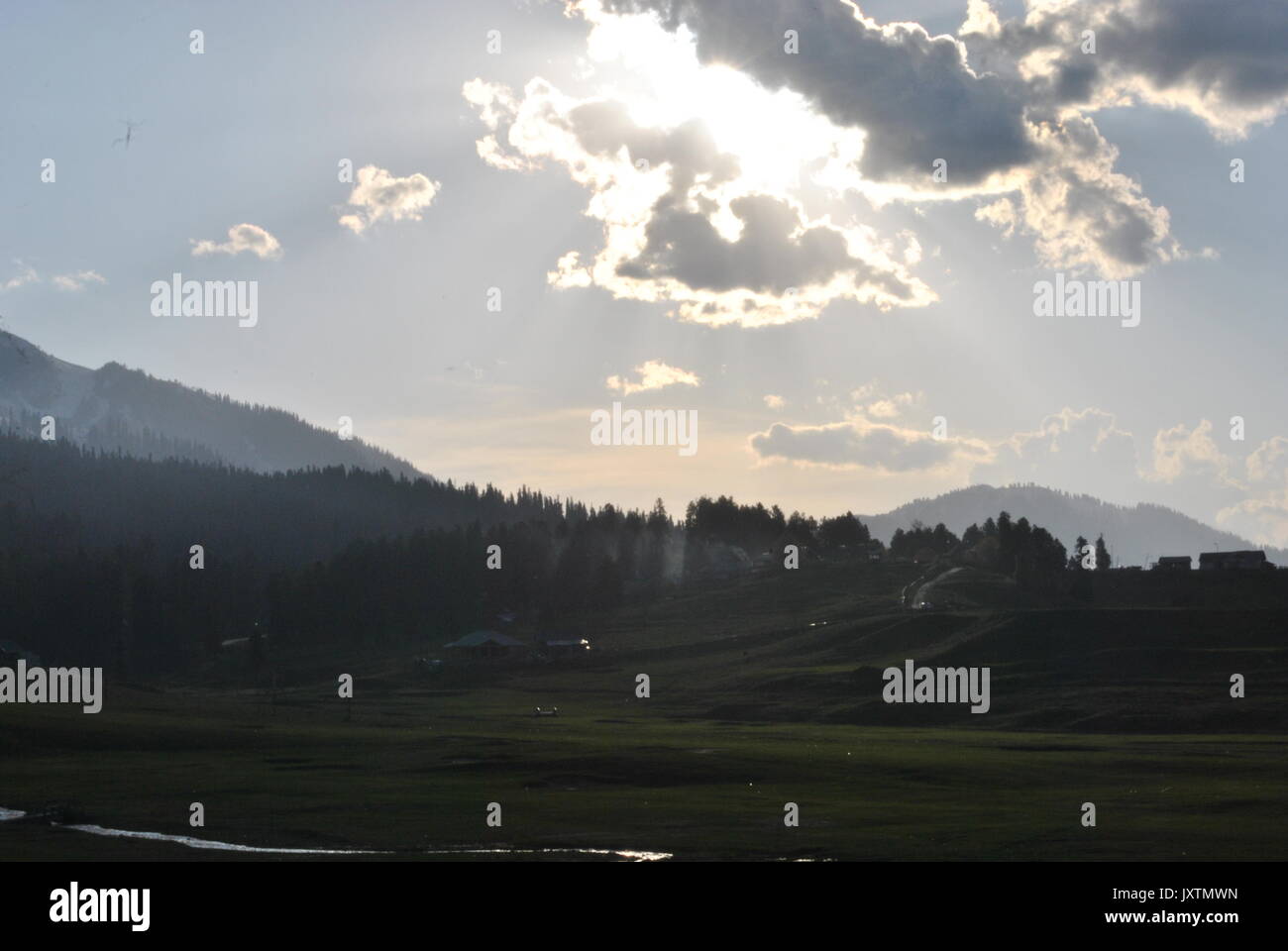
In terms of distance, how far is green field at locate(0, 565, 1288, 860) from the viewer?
58.9 metres

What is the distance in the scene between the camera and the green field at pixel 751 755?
58938 millimetres

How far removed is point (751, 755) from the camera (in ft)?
310

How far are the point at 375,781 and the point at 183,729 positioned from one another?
37119 mm

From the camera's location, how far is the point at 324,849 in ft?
184

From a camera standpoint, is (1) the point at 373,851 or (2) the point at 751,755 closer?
(1) the point at 373,851

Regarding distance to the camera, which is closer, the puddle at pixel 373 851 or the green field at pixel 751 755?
the puddle at pixel 373 851

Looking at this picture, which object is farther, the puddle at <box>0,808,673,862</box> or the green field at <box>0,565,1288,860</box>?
the green field at <box>0,565,1288,860</box>

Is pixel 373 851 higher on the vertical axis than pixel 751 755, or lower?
higher
